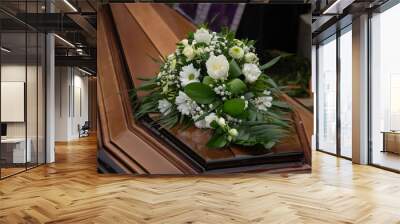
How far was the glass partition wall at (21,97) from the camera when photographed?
20.7ft

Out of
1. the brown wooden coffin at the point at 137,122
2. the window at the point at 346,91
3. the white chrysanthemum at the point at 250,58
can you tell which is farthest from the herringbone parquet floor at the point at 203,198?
the white chrysanthemum at the point at 250,58

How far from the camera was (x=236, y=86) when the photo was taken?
98 cm

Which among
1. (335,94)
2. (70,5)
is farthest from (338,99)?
(70,5)

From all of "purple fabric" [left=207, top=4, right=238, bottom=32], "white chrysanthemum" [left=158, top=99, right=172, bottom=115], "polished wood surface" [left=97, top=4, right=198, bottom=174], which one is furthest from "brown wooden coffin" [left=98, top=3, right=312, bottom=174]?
"white chrysanthemum" [left=158, top=99, right=172, bottom=115]

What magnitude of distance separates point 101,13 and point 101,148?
218cm

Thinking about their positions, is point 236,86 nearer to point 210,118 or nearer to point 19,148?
point 210,118

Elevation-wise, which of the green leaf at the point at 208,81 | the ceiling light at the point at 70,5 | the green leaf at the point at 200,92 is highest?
the ceiling light at the point at 70,5

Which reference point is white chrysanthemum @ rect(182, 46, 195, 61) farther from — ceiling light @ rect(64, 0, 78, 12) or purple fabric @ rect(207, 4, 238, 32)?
ceiling light @ rect(64, 0, 78, 12)

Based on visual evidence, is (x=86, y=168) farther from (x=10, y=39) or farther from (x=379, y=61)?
(x=379, y=61)

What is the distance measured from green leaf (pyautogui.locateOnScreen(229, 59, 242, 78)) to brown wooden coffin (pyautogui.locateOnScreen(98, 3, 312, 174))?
4664 millimetres

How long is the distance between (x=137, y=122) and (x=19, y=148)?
2.68 meters

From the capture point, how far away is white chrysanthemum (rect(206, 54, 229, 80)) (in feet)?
3.19

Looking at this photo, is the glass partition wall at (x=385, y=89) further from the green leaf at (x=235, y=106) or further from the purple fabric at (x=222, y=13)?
the green leaf at (x=235, y=106)

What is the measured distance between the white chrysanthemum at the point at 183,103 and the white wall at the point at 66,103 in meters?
15.7
